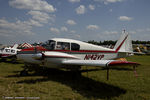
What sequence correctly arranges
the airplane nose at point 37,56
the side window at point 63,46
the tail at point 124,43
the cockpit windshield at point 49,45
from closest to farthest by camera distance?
the airplane nose at point 37,56
the cockpit windshield at point 49,45
the side window at point 63,46
the tail at point 124,43

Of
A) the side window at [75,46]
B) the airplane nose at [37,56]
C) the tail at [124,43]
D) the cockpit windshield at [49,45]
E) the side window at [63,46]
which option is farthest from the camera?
the tail at [124,43]

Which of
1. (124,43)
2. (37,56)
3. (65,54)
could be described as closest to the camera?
(37,56)

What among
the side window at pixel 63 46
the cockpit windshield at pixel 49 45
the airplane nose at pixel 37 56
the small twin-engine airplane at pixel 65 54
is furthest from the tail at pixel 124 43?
the airplane nose at pixel 37 56

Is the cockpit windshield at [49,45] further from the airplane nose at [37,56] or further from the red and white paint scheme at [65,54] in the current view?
the airplane nose at [37,56]

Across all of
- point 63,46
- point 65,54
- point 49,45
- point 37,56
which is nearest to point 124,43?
point 63,46

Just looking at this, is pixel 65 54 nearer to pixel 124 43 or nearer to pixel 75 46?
pixel 75 46

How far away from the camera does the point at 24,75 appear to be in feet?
26.0

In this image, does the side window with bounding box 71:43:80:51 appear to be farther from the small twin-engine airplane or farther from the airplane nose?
the airplane nose

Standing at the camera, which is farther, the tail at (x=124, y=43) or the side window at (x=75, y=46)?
the tail at (x=124, y=43)

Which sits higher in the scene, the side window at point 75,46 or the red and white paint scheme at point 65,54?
the side window at point 75,46

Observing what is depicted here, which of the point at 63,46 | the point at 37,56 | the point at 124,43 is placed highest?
the point at 124,43

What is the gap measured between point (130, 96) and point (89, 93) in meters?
1.54

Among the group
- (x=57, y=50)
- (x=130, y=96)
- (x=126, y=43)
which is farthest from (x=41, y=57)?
(x=126, y=43)

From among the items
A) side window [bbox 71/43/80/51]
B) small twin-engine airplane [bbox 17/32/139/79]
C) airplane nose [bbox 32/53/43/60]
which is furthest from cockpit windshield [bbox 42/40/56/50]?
side window [bbox 71/43/80/51]
